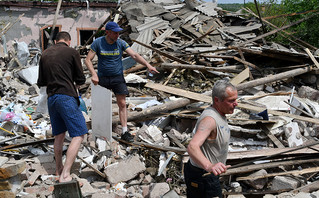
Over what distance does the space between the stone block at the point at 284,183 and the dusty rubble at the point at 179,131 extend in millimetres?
15

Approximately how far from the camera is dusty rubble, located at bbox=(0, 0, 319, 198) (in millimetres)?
4910

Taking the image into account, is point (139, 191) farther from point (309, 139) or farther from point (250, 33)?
point (250, 33)

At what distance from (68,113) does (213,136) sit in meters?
2.23

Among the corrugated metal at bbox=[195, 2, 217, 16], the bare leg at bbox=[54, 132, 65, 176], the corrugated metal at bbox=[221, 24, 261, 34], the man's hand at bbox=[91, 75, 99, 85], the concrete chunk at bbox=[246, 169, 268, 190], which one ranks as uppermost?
the corrugated metal at bbox=[195, 2, 217, 16]

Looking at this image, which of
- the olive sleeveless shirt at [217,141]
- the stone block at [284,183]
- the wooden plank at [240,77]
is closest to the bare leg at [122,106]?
the stone block at [284,183]

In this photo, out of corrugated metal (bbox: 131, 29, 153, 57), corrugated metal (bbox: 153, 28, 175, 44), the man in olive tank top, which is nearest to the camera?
the man in olive tank top

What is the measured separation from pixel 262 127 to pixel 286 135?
47cm

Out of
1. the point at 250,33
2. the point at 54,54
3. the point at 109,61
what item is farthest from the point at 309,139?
the point at 250,33

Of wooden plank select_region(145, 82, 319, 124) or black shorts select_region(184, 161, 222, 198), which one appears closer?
black shorts select_region(184, 161, 222, 198)

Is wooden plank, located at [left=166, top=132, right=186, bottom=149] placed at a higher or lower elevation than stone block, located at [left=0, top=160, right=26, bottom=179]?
lower

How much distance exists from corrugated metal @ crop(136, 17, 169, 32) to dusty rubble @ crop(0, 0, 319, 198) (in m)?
2.03

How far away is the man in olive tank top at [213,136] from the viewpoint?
2979 mm

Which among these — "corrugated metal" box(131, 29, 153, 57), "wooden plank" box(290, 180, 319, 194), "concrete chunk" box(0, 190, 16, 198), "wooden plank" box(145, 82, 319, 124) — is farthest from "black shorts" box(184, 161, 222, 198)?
"corrugated metal" box(131, 29, 153, 57)

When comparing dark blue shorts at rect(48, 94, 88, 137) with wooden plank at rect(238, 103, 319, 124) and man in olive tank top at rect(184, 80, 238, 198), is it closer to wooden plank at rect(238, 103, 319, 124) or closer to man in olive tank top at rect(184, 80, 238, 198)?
man in olive tank top at rect(184, 80, 238, 198)
